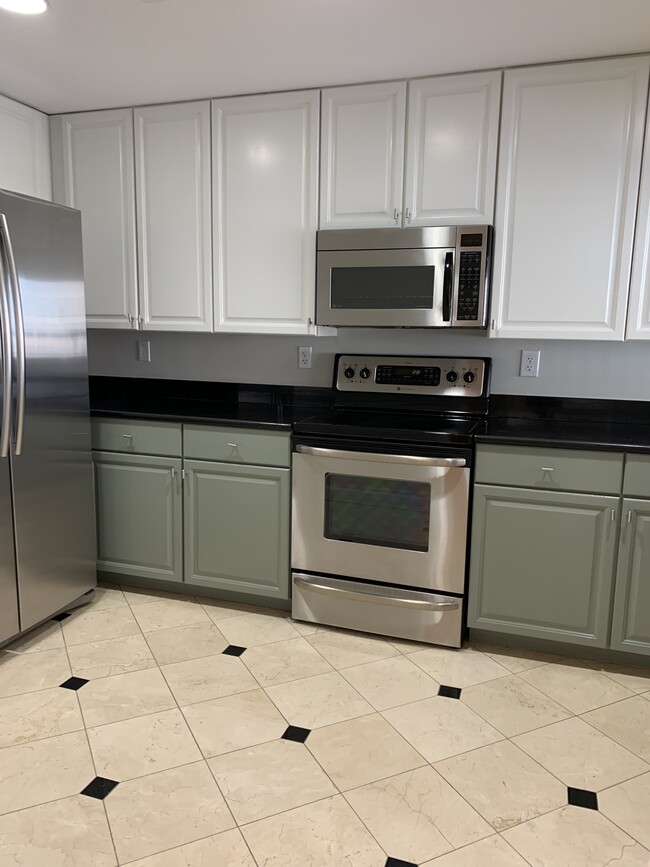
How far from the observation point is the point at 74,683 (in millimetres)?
2420

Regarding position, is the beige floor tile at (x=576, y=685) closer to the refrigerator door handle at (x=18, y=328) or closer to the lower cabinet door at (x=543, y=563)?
the lower cabinet door at (x=543, y=563)

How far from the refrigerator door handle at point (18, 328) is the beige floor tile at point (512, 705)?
1.92m

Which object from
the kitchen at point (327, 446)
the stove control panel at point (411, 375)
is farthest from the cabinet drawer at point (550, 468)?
the stove control panel at point (411, 375)

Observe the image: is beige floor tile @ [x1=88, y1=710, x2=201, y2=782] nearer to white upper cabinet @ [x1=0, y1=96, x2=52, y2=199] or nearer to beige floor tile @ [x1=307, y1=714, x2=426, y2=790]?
beige floor tile @ [x1=307, y1=714, x2=426, y2=790]

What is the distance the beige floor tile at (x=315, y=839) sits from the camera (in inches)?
64.5

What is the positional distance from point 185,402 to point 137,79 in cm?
151

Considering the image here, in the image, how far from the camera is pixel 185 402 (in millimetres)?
3482

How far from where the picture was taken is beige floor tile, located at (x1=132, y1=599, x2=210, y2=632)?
2.90 metres

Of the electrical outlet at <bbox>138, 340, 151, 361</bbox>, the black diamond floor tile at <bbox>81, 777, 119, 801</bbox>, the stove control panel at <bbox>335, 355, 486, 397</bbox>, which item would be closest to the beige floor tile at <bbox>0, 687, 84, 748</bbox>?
the black diamond floor tile at <bbox>81, 777, 119, 801</bbox>

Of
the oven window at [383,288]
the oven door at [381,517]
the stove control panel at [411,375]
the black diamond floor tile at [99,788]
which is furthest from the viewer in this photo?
the stove control panel at [411,375]

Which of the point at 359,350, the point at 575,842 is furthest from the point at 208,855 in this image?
the point at 359,350

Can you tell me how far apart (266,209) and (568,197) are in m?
1.29

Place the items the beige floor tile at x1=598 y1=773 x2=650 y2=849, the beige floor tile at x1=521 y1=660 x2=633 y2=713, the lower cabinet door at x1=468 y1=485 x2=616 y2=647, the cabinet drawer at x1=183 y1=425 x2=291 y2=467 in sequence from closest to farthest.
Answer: the beige floor tile at x1=598 y1=773 x2=650 y2=849, the beige floor tile at x1=521 y1=660 x2=633 y2=713, the lower cabinet door at x1=468 y1=485 x2=616 y2=647, the cabinet drawer at x1=183 y1=425 x2=291 y2=467

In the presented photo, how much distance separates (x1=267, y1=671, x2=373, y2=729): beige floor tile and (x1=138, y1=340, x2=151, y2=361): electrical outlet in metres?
2.01
